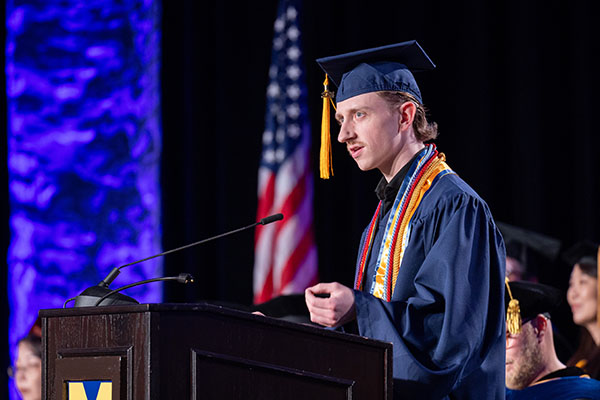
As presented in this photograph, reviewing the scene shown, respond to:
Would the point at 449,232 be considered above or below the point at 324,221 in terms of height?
above

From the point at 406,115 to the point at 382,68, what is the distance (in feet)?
0.56

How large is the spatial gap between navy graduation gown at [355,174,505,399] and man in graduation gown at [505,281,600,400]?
73.6 inches

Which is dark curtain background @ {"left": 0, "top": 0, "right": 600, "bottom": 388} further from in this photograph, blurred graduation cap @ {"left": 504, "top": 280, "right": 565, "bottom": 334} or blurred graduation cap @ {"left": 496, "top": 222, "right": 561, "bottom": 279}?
blurred graduation cap @ {"left": 504, "top": 280, "right": 565, "bottom": 334}

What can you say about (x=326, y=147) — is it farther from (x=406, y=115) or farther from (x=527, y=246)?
(x=527, y=246)

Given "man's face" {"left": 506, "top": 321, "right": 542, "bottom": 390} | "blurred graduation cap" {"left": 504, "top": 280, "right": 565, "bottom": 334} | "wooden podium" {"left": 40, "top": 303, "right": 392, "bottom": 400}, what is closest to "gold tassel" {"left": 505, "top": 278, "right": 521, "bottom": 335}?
"blurred graduation cap" {"left": 504, "top": 280, "right": 565, "bottom": 334}

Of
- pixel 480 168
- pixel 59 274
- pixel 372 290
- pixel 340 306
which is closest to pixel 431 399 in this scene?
pixel 340 306

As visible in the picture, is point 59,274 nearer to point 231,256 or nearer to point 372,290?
point 231,256

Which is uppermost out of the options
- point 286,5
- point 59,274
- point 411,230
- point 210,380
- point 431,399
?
point 286,5

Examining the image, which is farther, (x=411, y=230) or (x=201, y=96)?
(x=201, y=96)

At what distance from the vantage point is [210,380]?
5.45 ft

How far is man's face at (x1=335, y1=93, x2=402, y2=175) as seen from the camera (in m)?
2.67

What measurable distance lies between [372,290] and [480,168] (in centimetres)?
314

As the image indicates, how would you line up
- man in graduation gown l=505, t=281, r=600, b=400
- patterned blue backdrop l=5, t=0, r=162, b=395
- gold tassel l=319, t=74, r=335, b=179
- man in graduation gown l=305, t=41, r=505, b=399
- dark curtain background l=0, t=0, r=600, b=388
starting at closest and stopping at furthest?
1. man in graduation gown l=305, t=41, r=505, b=399
2. gold tassel l=319, t=74, r=335, b=179
3. man in graduation gown l=505, t=281, r=600, b=400
4. dark curtain background l=0, t=0, r=600, b=388
5. patterned blue backdrop l=5, t=0, r=162, b=395

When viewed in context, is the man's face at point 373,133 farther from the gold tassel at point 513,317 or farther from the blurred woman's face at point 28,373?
the blurred woman's face at point 28,373
